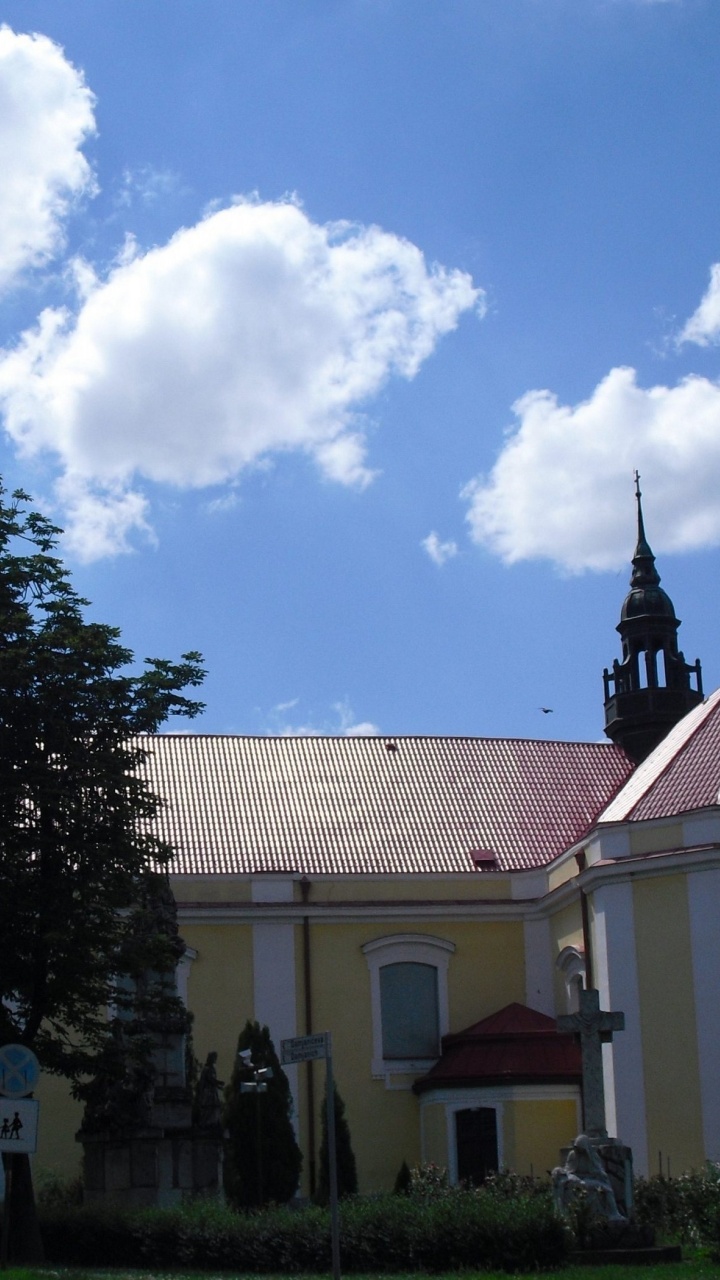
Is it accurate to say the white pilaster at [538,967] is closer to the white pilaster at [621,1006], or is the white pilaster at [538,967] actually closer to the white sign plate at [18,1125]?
the white pilaster at [621,1006]

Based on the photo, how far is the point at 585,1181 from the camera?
17.8m

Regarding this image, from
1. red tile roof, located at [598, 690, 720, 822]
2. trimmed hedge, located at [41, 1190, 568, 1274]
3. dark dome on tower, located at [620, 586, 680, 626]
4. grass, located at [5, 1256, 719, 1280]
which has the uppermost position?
→ dark dome on tower, located at [620, 586, 680, 626]

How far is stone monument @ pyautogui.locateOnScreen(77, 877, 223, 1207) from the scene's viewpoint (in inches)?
765

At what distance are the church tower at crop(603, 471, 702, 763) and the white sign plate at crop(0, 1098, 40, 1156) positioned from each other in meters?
25.1

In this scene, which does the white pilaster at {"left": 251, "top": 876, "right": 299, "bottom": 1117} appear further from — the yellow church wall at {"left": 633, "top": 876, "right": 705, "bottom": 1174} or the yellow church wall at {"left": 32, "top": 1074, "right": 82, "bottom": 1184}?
the yellow church wall at {"left": 633, "top": 876, "right": 705, "bottom": 1174}

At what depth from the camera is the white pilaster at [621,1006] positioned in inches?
1065

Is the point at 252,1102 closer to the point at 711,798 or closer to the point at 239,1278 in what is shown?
the point at 711,798

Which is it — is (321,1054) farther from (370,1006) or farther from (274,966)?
(370,1006)

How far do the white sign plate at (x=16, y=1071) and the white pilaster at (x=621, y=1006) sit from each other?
15.0 m

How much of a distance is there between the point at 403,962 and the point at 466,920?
1545 mm

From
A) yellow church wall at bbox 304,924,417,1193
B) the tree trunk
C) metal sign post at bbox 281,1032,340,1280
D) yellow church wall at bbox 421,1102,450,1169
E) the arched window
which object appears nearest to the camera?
metal sign post at bbox 281,1032,340,1280

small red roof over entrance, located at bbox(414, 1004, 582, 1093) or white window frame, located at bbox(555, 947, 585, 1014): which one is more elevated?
white window frame, located at bbox(555, 947, 585, 1014)

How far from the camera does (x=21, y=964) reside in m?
21.0

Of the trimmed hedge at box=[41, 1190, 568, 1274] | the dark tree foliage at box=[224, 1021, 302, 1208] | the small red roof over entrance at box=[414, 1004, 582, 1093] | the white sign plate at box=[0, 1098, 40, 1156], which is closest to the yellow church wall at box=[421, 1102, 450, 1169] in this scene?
the small red roof over entrance at box=[414, 1004, 582, 1093]
